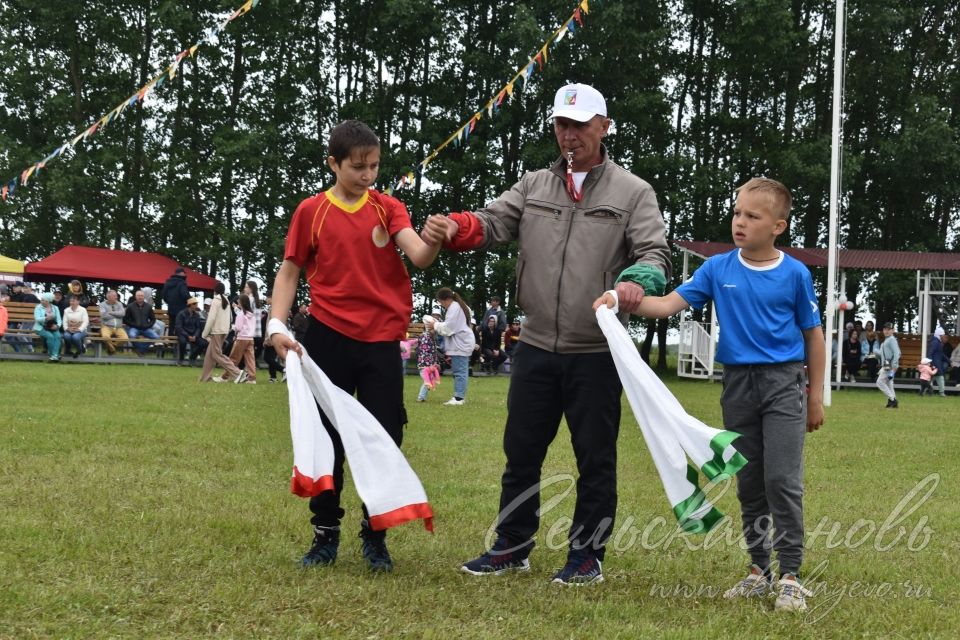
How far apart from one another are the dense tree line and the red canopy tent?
251cm

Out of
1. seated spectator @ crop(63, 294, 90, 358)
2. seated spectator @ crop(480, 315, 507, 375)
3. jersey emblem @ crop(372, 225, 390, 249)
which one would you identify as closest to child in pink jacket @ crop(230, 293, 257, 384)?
seated spectator @ crop(63, 294, 90, 358)

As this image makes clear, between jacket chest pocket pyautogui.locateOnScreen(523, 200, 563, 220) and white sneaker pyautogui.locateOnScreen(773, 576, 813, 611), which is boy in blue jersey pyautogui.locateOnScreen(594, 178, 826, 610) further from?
jacket chest pocket pyautogui.locateOnScreen(523, 200, 563, 220)

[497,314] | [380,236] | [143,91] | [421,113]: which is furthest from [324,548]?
[421,113]

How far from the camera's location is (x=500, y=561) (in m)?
4.92

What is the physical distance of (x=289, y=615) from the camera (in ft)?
13.1

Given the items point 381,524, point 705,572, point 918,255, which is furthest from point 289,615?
point 918,255

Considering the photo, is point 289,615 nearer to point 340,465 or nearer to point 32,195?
point 340,465

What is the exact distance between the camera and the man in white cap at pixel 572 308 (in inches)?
187

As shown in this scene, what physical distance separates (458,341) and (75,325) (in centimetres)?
1071

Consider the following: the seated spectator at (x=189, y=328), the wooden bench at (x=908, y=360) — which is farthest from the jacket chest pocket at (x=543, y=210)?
the wooden bench at (x=908, y=360)

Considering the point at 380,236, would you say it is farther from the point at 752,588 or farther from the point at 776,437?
the point at 752,588

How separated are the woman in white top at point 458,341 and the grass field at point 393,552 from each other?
6051mm

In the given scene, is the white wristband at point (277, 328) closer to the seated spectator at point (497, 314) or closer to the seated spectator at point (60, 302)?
the seated spectator at point (60, 302)

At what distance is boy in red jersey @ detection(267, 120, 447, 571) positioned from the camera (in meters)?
4.86
